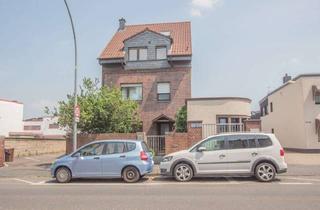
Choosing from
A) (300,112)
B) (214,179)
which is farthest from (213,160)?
(300,112)

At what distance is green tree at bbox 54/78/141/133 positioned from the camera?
21.6 metres

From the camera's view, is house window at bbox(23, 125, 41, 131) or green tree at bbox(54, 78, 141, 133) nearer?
green tree at bbox(54, 78, 141, 133)

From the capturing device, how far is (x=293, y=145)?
29.3 metres

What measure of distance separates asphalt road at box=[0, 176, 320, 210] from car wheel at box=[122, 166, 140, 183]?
1.09ft

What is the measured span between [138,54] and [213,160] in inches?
731

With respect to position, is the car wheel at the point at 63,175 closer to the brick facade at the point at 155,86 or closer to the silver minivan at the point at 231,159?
the silver minivan at the point at 231,159

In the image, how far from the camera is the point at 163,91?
3070 centimetres

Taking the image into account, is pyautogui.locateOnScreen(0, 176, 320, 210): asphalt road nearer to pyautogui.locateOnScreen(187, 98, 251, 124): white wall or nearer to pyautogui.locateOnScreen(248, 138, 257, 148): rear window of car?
pyautogui.locateOnScreen(248, 138, 257, 148): rear window of car

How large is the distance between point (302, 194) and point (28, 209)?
24.4 feet

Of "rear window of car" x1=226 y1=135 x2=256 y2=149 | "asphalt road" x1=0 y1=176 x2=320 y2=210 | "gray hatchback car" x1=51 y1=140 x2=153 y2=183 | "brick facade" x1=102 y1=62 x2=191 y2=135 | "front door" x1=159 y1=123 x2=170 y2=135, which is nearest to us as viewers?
"asphalt road" x1=0 y1=176 x2=320 y2=210

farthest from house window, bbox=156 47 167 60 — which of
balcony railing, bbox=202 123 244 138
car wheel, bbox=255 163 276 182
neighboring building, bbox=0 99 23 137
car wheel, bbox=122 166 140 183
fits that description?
neighboring building, bbox=0 99 23 137

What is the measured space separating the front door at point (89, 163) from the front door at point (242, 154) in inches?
203

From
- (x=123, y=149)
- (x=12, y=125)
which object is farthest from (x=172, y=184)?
(x=12, y=125)

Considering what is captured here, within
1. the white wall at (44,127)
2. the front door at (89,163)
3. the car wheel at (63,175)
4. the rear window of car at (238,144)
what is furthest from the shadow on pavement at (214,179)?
the white wall at (44,127)
